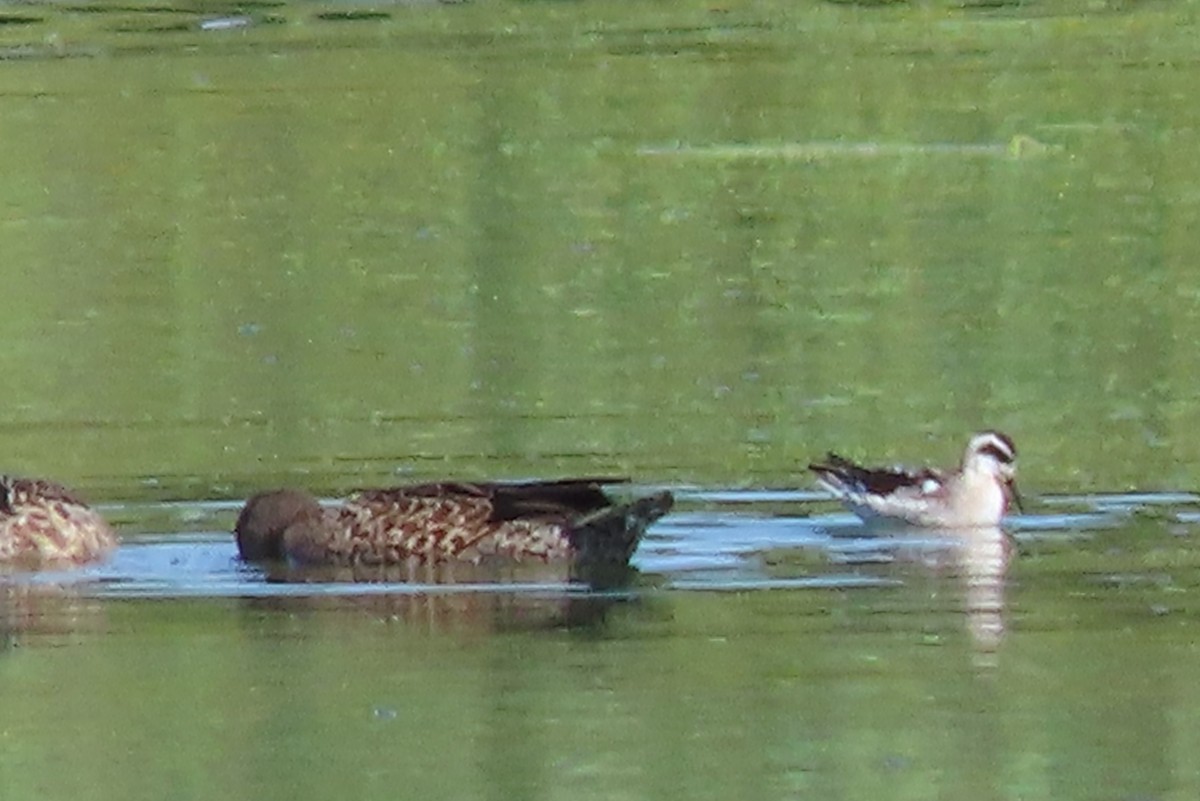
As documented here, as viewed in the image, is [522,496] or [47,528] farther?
[47,528]

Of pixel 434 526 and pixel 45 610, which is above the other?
pixel 434 526

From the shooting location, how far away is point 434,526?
46.4 ft

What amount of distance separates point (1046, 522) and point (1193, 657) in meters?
2.85

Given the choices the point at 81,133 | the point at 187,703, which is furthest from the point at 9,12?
the point at 187,703

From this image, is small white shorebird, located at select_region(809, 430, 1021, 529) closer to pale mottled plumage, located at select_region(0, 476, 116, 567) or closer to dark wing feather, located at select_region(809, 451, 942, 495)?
dark wing feather, located at select_region(809, 451, 942, 495)

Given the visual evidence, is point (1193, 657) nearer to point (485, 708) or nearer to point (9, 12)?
point (485, 708)

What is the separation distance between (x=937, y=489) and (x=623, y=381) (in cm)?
293

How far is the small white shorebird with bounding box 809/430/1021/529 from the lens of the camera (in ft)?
47.4

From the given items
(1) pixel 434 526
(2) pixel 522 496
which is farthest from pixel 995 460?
(1) pixel 434 526

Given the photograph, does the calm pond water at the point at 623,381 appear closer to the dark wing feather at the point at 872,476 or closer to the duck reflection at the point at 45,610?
the duck reflection at the point at 45,610

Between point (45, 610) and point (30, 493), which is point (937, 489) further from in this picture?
point (45, 610)

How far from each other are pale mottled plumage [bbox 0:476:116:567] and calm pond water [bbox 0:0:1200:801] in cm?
11

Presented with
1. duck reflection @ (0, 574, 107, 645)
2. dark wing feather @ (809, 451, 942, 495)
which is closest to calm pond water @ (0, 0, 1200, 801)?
duck reflection @ (0, 574, 107, 645)

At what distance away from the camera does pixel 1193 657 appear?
1167cm
